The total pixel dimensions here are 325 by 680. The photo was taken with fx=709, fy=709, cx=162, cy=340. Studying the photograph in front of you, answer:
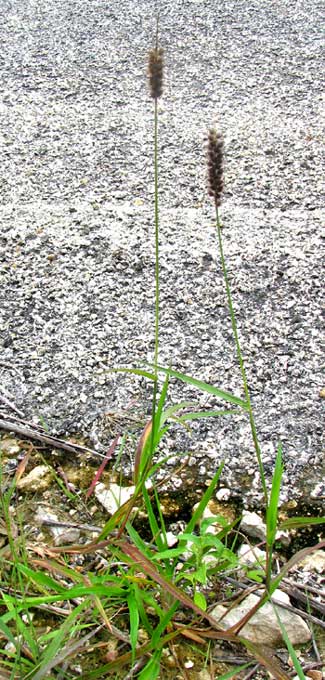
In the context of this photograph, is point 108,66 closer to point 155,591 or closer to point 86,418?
→ point 86,418

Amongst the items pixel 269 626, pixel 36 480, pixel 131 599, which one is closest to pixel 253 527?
pixel 269 626

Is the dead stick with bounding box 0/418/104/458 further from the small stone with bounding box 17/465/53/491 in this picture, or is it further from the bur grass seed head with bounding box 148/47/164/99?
the bur grass seed head with bounding box 148/47/164/99

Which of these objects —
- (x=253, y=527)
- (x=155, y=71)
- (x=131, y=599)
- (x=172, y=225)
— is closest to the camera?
(x=155, y=71)

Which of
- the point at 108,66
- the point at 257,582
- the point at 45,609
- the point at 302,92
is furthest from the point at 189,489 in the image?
the point at 108,66

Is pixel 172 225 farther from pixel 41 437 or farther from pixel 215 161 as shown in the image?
pixel 215 161

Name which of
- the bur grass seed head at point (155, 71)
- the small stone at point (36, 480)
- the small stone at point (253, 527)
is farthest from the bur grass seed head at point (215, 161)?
the small stone at point (36, 480)

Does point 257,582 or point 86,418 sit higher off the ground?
point 86,418

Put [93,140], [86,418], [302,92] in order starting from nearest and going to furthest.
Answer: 1. [86,418]
2. [93,140]
3. [302,92]

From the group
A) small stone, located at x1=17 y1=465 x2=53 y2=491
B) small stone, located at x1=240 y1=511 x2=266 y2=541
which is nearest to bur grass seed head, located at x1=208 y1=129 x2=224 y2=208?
small stone, located at x1=240 y1=511 x2=266 y2=541
